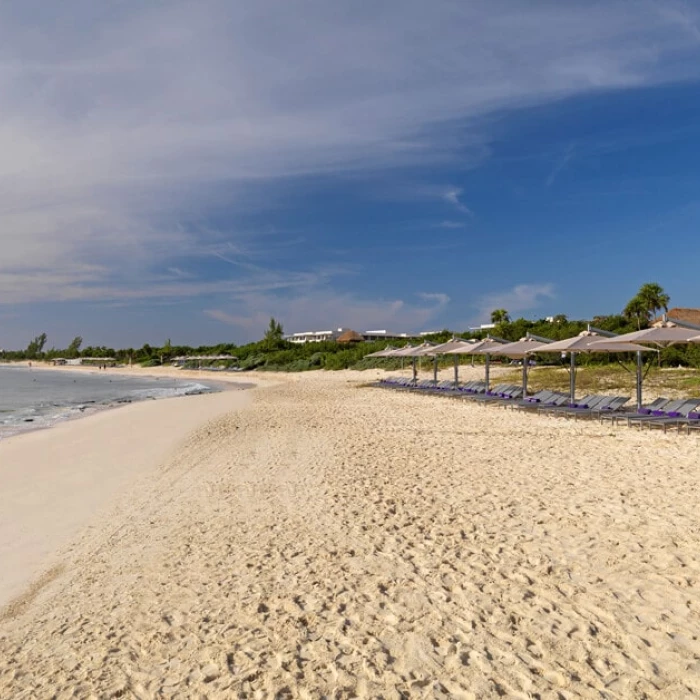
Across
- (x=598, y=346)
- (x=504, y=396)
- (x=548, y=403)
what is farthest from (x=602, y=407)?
(x=504, y=396)

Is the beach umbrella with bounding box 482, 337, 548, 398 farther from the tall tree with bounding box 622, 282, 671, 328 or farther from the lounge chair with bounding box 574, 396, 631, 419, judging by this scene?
the tall tree with bounding box 622, 282, 671, 328

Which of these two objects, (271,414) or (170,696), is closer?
(170,696)

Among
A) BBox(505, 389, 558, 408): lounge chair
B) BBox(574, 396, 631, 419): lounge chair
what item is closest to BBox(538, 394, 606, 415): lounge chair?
BBox(574, 396, 631, 419): lounge chair

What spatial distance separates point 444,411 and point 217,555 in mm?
10694

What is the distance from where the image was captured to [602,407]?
12469mm

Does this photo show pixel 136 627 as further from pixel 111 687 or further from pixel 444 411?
pixel 444 411

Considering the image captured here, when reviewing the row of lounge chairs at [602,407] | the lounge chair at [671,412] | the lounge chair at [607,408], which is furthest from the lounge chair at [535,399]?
the lounge chair at [671,412]

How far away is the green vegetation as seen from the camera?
959 inches

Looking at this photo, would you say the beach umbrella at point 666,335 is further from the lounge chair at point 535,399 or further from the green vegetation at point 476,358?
the green vegetation at point 476,358

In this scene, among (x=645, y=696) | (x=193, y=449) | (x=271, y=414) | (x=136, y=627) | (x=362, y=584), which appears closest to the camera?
(x=645, y=696)

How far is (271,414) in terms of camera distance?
53.5 ft

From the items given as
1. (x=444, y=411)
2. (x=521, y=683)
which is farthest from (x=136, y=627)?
(x=444, y=411)

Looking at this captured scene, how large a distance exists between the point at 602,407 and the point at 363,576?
971 centimetres

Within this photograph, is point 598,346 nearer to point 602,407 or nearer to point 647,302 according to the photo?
point 602,407
